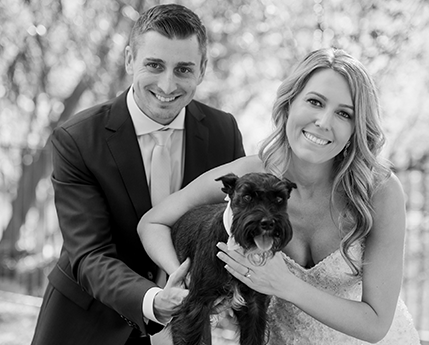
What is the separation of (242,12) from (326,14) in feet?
3.33

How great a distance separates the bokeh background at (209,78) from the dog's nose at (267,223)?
13.6 feet

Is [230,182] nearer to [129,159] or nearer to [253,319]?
[253,319]

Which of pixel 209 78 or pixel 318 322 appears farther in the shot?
pixel 209 78

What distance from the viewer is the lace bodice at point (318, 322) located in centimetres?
314

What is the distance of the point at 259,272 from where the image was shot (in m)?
2.72

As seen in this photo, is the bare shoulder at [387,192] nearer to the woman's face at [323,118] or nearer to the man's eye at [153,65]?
the woman's face at [323,118]

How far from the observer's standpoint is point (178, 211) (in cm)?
331

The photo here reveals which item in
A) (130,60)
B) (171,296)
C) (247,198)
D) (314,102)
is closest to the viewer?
(247,198)

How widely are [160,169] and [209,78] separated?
400cm

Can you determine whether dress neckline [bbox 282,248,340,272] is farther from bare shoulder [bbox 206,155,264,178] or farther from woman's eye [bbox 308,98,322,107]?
woman's eye [bbox 308,98,322,107]

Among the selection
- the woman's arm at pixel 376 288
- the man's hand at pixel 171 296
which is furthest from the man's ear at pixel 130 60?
the woman's arm at pixel 376 288

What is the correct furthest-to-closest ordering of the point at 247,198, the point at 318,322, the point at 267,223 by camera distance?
the point at 318,322
the point at 247,198
the point at 267,223

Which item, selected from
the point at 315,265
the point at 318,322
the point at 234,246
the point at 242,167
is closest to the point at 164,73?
the point at 242,167

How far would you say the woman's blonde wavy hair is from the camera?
9.78 feet
